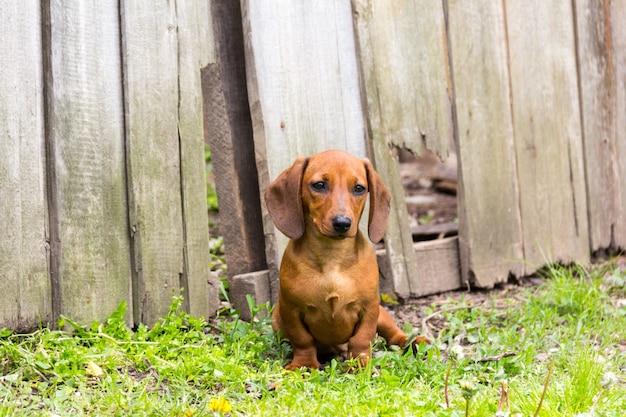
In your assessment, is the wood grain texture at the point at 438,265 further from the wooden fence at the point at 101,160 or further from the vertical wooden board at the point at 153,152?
the vertical wooden board at the point at 153,152

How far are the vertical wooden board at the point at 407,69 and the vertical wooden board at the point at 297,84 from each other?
12cm

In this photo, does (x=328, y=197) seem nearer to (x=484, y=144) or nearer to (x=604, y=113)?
(x=484, y=144)

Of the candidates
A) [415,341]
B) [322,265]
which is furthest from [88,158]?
[415,341]

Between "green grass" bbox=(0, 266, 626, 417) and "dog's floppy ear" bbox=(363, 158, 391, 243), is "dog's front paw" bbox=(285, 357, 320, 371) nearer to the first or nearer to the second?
"green grass" bbox=(0, 266, 626, 417)

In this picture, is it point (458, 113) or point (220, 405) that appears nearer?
point (220, 405)

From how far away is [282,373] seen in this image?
12.3 feet

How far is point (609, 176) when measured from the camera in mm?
6113

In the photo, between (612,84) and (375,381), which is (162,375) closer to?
(375,381)

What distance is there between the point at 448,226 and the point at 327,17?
6.64ft

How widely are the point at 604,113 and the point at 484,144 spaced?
48.8 inches

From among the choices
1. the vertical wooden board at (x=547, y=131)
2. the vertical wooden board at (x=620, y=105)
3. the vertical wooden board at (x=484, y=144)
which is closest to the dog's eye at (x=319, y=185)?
the vertical wooden board at (x=484, y=144)

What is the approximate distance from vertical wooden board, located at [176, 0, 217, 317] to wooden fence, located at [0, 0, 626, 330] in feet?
0.04

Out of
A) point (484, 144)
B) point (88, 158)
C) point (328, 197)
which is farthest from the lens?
point (484, 144)

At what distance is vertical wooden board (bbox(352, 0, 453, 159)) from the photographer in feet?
16.2
